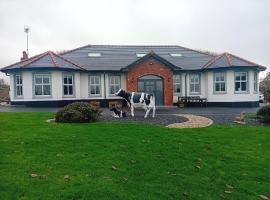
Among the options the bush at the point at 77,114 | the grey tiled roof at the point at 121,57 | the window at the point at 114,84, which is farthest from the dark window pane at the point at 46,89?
the bush at the point at 77,114

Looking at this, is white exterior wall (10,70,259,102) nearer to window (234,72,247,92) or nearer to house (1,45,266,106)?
house (1,45,266,106)

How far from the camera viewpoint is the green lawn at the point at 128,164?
5.84m

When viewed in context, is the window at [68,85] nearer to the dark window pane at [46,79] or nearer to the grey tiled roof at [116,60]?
the grey tiled roof at [116,60]

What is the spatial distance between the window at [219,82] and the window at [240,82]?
1109 mm

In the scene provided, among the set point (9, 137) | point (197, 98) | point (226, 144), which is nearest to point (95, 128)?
point (9, 137)

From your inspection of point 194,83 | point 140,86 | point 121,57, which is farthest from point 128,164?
point 121,57

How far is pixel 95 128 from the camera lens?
1204 cm

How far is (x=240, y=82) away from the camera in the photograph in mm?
29000

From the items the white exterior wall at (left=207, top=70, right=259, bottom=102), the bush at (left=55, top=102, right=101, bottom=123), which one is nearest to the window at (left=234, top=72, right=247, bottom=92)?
the white exterior wall at (left=207, top=70, right=259, bottom=102)

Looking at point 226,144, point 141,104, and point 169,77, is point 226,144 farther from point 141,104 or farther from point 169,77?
point 169,77

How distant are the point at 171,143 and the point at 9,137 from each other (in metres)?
4.98

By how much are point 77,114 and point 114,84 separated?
16186 mm

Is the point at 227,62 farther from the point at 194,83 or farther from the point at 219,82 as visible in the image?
the point at 194,83

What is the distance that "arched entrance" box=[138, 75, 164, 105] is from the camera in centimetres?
2930
